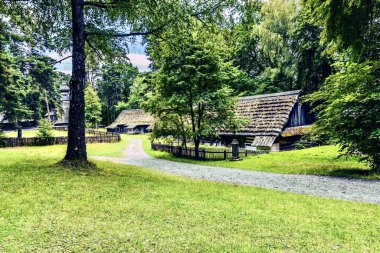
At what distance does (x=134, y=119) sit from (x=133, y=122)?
1.06 m

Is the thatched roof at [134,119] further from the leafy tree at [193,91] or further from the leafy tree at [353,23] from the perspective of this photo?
the leafy tree at [353,23]

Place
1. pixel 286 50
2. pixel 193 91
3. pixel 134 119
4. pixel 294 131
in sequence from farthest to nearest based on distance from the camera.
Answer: pixel 134 119 < pixel 286 50 < pixel 294 131 < pixel 193 91

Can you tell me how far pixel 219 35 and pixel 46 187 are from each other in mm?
10284

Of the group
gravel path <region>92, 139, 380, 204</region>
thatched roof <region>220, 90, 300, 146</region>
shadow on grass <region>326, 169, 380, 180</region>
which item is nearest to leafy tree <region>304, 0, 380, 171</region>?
shadow on grass <region>326, 169, 380, 180</region>

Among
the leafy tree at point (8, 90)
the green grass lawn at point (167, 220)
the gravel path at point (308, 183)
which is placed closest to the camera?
the green grass lawn at point (167, 220)

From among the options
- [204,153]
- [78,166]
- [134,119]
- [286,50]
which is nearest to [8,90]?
[204,153]

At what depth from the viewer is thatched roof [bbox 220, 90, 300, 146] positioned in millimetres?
25797

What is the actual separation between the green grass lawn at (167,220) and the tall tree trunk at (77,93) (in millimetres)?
2562

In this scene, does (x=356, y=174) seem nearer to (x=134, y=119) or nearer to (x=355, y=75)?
(x=355, y=75)

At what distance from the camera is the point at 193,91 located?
21.3 m

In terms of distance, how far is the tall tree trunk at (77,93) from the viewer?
11.5 meters

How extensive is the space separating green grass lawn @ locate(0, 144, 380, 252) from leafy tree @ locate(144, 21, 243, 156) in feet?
40.8

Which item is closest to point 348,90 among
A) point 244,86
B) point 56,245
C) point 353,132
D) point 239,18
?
point 353,132

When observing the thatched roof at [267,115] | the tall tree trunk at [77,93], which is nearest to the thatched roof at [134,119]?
the thatched roof at [267,115]
